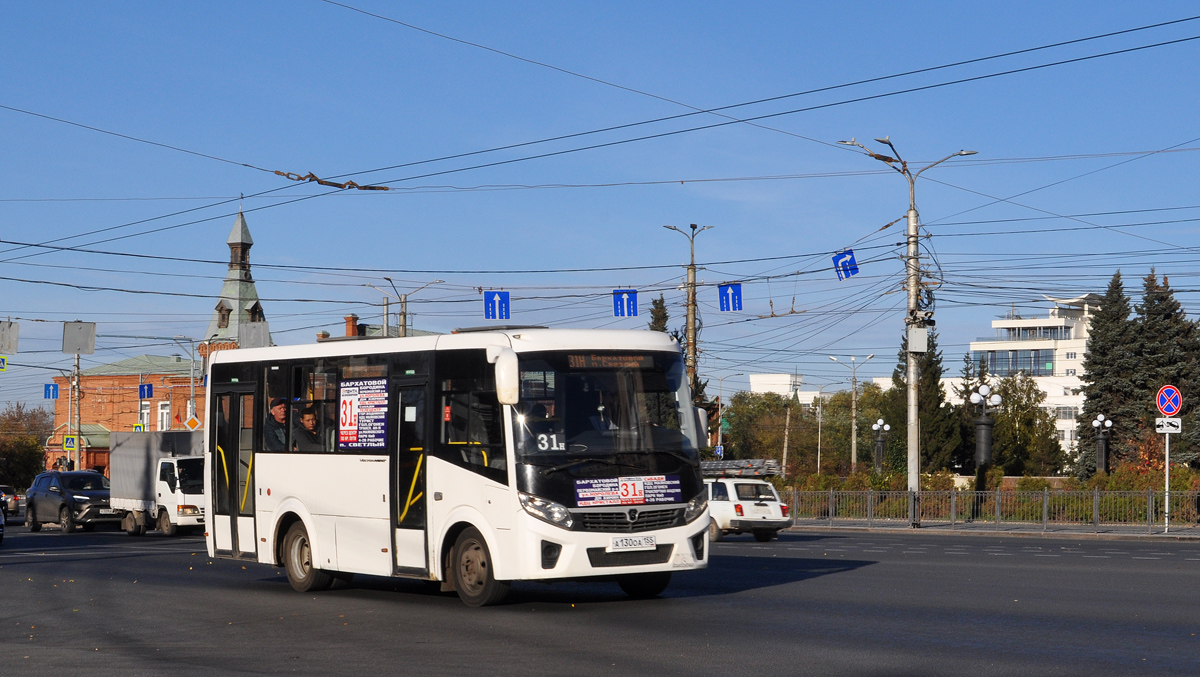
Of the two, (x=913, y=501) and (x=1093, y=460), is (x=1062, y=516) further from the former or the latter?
(x=1093, y=460)

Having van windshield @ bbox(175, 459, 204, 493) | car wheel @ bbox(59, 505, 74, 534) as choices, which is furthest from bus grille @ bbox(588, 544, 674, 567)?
car wheel @ bbox(59, 505, 74, 534)

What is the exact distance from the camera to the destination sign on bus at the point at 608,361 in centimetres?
1412

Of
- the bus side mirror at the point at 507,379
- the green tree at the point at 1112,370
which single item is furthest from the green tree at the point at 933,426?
the bus side mirror at the point at 507,379

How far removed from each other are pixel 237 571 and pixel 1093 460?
5459cm

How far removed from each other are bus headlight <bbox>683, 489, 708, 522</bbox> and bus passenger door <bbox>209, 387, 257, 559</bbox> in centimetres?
632

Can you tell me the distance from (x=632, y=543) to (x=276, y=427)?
5672mm

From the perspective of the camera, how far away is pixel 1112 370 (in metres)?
69.4

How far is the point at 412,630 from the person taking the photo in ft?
40.4

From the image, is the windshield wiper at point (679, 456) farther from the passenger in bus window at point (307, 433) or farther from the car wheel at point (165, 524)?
the car wheel at point (165, 524)

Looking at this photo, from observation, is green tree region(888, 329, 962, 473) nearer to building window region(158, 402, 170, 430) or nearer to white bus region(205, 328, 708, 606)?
white bus region(205, 328, 708, 606)

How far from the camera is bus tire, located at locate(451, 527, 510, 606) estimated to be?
13.9 m

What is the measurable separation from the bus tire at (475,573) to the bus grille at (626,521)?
3.70 feet

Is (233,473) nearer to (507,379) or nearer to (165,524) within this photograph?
(507,379)

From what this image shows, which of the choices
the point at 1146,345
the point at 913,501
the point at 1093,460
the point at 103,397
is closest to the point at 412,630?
the point at 913,501
